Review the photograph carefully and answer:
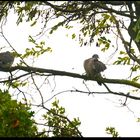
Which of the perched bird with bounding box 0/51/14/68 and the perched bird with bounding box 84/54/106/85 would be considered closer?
the perched bird with bounding box 84/54/106/85

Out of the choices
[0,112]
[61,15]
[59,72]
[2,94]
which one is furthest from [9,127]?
[61,15]

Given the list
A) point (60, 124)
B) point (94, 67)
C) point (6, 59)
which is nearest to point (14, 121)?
point (60, 124)

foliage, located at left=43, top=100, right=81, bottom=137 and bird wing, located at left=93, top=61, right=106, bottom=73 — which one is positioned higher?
Answer: bird wing, located at left=93, top=61, right=106, bottom=73

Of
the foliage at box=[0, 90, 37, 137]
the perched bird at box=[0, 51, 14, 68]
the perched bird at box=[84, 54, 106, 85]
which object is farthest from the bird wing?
the foliage at box=[0, 90, 37, 137]

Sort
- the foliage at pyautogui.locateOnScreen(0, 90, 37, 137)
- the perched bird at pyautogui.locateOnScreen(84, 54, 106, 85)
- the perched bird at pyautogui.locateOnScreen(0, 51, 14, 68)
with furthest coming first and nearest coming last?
the perched bird at pyautogui.locateOnScreen(0, 51, 14, 68) → the perched bird at pyautogui.locateOnScreen(84, 54, 106, 85) → the foliage at pyautogui.locateOnScreen(0, 90, 37, 137)

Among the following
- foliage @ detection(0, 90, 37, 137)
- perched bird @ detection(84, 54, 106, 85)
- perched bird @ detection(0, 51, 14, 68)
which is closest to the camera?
foliage @ detection(0, 90, 37, 137)

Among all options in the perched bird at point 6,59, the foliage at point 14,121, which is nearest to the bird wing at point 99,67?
the perched bird at point 6,59

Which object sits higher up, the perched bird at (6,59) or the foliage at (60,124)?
the perched bird at (6,59)

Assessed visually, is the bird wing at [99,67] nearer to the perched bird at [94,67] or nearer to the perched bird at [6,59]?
the perched bird at [94,67]

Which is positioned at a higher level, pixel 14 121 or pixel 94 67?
pixel 94 67

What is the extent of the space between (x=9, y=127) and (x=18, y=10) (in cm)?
426

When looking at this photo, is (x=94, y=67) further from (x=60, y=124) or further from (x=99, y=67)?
(x=60, y=124)

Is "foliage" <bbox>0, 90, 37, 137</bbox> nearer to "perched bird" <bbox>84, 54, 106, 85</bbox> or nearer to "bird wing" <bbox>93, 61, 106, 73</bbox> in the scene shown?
"perched bird" <bbox>84, 54, 106, 85</bbox>

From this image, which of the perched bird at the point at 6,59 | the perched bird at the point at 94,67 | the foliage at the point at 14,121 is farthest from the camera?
the perched bird at the point at 6,59
